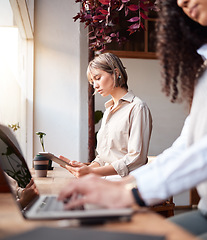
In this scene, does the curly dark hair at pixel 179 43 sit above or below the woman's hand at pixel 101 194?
above

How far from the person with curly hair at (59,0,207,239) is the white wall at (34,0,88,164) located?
270 centimetres

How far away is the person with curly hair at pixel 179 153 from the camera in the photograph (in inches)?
31.1

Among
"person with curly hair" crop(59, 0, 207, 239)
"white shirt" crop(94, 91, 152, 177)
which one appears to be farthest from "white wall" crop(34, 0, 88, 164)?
"person with curly hair" crop(59, 0, 207, 239)

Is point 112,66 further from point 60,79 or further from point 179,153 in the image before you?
point 60,79

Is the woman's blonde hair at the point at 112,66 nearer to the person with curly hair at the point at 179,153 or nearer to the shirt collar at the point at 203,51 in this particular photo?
the person with curly hair at the point at 179,153

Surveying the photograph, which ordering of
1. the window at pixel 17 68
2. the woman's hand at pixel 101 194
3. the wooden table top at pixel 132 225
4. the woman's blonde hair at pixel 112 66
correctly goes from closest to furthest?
the wooden table top at pixel 132 225 → the woman's hand at pixel 101 194 → the woman's blonde hair at pixel 112 66 → the window at pixel 17 68

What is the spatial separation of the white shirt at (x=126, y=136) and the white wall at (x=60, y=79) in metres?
1.48

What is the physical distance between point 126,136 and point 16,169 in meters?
1.12

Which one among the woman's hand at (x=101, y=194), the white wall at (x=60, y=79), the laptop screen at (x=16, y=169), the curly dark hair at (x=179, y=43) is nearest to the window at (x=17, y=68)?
the white wall at (x=60, y=79)

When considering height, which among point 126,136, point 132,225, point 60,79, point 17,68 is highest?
point 17,68

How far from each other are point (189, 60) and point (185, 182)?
57 centimetres

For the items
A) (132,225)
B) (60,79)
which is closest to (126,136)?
(132,225)

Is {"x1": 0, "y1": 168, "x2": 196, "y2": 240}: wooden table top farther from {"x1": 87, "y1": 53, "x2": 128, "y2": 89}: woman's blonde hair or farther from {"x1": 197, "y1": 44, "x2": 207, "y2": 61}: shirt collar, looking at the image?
{"x1": 87, "y1": 53, "x2": 128, "y2": 89}: woman's blonde hair

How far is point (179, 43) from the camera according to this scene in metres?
1.26
